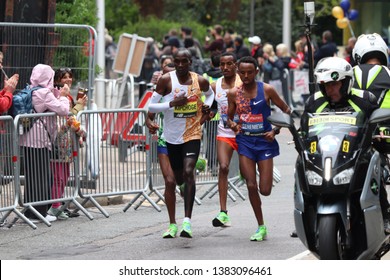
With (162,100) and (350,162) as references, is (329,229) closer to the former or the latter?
(350,162)

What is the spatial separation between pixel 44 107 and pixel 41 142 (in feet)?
1.33

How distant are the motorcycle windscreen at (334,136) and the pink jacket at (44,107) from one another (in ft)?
15.5

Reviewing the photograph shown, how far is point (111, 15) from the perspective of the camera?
2029 inches

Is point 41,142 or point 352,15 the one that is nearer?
point 41,142

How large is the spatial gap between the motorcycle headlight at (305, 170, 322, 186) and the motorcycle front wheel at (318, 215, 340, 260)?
26 cm

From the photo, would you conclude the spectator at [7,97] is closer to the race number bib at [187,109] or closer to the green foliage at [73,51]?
the race number bib at [187,109]

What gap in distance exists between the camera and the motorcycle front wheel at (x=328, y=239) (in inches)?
350

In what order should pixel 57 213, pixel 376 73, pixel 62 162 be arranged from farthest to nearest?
pixel 57 213
pixel 62 162
pixel 376 73

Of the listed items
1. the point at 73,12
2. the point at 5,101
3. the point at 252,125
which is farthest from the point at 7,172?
the point at 73,12

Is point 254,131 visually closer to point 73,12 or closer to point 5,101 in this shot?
point 5,101

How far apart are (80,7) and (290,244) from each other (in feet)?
30.8

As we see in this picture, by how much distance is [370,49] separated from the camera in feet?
37.6

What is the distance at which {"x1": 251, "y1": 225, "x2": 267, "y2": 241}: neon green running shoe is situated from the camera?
1215cm

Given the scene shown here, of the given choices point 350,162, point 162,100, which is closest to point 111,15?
point 162,100
